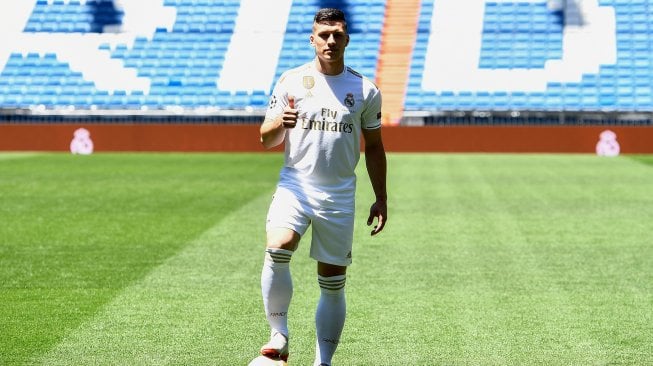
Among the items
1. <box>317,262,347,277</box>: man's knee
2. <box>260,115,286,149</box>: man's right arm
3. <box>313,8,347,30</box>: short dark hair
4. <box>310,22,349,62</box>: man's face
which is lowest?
<box>317,262,347,277</box>: man's knee

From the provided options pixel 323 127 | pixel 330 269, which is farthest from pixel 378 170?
pixel 330 269

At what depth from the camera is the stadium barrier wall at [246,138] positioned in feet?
108

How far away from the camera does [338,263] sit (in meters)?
6.23

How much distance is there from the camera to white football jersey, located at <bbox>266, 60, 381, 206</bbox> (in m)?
6.12

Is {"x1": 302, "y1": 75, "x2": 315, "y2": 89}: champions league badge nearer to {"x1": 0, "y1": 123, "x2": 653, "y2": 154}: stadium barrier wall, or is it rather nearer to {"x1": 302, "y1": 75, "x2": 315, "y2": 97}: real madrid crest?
{"x1": 302, "y1": 75, "x2": 315, "y2": 97}: real madrid crest

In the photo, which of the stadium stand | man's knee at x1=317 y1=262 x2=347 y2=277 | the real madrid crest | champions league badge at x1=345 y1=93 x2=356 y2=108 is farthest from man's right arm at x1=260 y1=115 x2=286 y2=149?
the stadium stand

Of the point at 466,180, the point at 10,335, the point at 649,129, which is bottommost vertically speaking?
the point at 10,335

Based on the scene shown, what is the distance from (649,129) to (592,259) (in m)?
22.2

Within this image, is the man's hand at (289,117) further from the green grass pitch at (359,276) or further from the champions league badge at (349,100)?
the green grass pitch at (359,276)

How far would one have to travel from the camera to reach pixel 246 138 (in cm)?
3331

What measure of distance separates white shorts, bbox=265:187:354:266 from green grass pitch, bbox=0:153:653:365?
2.56 feet

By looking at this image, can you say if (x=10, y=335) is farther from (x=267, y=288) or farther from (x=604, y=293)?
(x=604, y=293)

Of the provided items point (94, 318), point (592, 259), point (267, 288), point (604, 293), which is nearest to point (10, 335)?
point (94, 318)

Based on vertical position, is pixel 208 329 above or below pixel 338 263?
below
